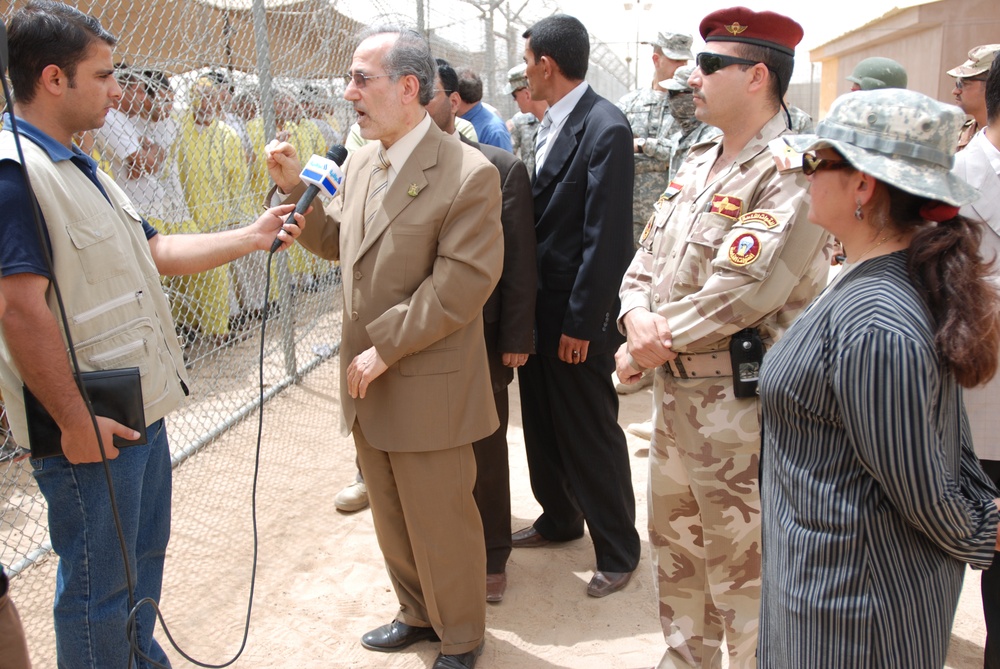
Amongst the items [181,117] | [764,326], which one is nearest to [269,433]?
[181,117]

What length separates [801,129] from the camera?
5.55m

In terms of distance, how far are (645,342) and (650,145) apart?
12.1 ft

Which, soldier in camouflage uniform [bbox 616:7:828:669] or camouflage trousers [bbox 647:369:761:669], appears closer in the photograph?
soldier in camouflage uniform [bbox 616:7:828:669]

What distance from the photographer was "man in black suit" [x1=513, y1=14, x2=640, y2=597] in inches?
117

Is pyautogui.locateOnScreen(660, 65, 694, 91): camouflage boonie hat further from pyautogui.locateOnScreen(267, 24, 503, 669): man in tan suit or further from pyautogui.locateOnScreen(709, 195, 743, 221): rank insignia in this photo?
pyautogui.locateOnScreen(709, 195, 743, 221): rank insignia

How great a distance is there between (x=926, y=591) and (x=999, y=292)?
58 cm

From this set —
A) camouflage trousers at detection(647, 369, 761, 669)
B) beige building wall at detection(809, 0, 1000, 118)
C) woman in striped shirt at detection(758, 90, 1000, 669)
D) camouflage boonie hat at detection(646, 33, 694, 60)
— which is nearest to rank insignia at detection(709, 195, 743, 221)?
camouflage trousers at detection(647, 369, 761, 669)

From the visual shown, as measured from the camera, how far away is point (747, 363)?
2.23 metres

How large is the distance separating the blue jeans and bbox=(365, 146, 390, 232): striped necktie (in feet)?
3.14

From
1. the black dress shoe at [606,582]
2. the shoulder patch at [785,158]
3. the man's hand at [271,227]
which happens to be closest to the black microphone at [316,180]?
the man's hand at [271,227]

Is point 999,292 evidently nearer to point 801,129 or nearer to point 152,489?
point 152,489

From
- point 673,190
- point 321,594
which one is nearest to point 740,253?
point 673,190

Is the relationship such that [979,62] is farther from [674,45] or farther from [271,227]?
[271,227]

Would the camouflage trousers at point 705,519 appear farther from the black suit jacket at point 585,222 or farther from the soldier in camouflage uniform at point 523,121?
the soldier in camouflage uniform at point 523,121
